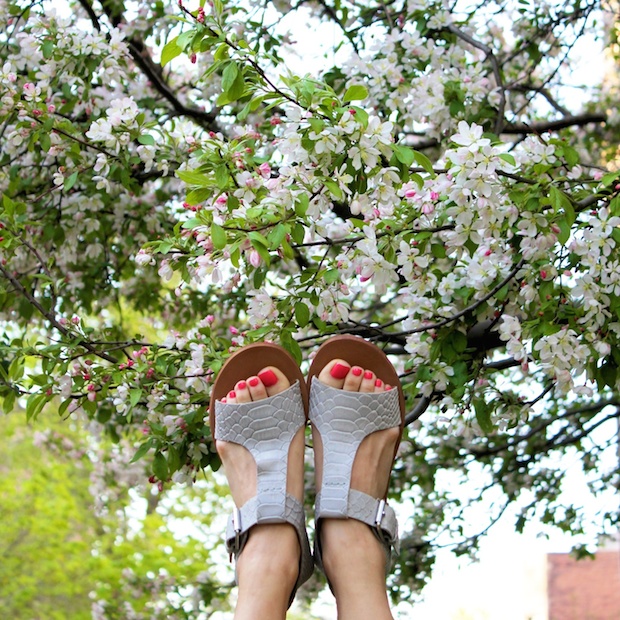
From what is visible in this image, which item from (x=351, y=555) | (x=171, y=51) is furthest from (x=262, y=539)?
(x=171, y=51)

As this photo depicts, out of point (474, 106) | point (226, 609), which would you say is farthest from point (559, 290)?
point (226, 609)

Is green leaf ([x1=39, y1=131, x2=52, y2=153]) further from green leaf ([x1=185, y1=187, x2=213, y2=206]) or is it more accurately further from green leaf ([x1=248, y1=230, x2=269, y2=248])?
green leaf ([x1=248, y1=230, x2=269, y2=248])

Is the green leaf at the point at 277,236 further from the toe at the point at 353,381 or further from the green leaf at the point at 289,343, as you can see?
the toe at the point at 353,381

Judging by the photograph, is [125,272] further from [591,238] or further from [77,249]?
[591,238]

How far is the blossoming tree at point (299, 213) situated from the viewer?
1.81m

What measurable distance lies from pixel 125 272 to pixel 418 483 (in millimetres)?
1634

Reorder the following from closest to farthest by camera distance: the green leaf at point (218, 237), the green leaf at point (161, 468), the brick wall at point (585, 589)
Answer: the green leaf at point (218, 237) < the green leaf at point (161, 468) < the brick wall at point (585, 589)

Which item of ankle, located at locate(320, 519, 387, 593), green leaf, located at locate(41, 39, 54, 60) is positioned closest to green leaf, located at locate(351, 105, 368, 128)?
ankle, located at locate(320, 519, 387, 593)

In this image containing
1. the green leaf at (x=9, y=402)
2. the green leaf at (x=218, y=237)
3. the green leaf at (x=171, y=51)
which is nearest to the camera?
the green leaf at (x=218, y=237)

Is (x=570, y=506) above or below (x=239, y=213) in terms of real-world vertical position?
above

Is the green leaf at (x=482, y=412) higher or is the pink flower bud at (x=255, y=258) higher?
the green leaf at (x=482, y=412)

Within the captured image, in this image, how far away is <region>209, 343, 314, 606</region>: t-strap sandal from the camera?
6.98ft

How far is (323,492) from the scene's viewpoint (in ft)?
7.13

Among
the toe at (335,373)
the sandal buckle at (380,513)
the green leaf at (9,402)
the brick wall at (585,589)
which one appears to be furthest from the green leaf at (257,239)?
the brick wall at (585,589)
